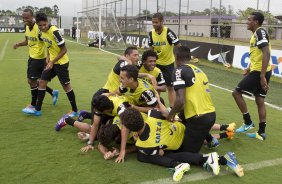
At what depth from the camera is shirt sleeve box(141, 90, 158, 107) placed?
17.3 feet

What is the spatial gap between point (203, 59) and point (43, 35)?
491 inches

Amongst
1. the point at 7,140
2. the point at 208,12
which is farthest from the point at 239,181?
the point at 208,12

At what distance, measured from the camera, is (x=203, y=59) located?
18.0 m

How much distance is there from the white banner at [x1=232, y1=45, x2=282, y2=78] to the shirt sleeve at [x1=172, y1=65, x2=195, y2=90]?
8.90m

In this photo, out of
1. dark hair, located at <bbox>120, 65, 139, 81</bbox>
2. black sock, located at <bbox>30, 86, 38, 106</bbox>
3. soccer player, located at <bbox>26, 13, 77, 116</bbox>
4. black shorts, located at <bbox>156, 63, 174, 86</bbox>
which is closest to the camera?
dark hair, located at <bbox>120, 65, 139, 81</bbox>

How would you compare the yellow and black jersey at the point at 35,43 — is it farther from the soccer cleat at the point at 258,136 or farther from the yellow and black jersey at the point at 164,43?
the soccer cleat at the point at 258,136

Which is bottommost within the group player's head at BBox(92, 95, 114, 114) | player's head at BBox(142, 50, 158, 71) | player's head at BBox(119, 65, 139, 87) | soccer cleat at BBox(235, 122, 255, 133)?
soccer cleat at BBox(235, 122, 255, 133)

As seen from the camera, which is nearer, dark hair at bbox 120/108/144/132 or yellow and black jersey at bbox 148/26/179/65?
dark hair at bbox 120/108/144/132

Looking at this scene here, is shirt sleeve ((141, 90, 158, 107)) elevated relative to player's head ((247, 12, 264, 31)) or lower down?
lower down

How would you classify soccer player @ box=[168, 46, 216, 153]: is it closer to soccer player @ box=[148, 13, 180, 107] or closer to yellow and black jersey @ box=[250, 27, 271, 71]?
yellow and black jersey @ box=[250, 27, 271, 71]

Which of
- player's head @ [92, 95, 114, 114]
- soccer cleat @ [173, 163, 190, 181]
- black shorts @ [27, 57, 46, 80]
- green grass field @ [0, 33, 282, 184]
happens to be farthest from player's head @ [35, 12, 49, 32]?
soccer cleat @ [173, 163, 190, 181]

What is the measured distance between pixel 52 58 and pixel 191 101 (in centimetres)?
340

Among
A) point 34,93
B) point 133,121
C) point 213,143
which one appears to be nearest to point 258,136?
point 213,143

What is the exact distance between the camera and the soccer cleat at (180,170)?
4079 millimetres
